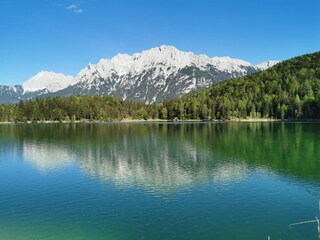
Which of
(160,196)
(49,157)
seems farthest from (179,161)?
(49,157)

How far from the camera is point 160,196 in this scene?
148 ft

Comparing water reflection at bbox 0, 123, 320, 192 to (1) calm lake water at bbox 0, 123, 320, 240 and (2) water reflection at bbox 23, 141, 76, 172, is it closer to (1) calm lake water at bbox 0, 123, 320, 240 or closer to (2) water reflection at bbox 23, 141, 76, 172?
(2) water reflection at bbox 23, 141, 76, 172

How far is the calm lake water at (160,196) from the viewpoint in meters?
33.0

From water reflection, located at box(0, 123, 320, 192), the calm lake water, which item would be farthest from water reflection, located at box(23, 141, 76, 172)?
the calm lake water

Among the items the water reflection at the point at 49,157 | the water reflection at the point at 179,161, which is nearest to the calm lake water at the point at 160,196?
the water reflection at the point at 179,161

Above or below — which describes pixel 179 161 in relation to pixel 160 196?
above

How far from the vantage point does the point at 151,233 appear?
32.1 m

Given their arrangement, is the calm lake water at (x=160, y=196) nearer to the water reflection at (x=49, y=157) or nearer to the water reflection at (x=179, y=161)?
the water reflection at (x=179, y=161)

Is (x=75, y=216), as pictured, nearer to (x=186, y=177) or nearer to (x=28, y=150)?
(x=186, y=177)

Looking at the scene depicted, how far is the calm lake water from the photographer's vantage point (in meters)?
Result: 33.0

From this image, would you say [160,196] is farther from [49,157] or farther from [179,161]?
[49,157]

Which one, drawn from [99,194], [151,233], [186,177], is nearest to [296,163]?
[186,177]

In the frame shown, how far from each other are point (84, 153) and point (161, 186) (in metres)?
Answer: 43.0

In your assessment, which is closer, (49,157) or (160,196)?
(160,196)
